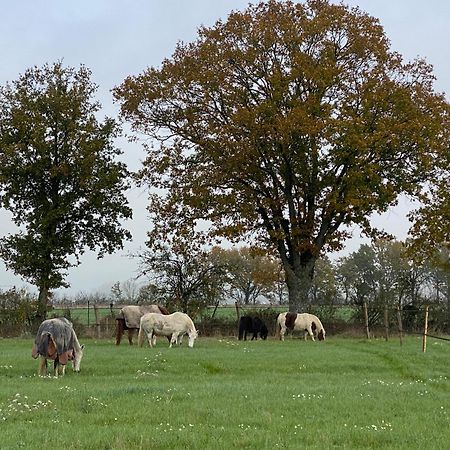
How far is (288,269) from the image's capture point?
131 ft

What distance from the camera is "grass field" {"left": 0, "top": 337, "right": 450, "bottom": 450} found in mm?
10492

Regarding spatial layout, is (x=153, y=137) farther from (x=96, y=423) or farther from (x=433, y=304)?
(x=96, y=423)

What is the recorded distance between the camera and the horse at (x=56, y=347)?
20375mm

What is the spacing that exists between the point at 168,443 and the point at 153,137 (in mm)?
31804

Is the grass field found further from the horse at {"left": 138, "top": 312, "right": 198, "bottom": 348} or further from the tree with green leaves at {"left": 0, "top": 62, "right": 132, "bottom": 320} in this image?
the tree with green leaves at {"left": 0, "top": 62, "right": 132, "bottom": 320}

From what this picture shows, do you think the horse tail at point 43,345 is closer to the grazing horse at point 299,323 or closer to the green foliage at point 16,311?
the grazing horse at point 299,323

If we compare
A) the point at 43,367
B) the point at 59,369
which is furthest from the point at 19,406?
the point at 59,369

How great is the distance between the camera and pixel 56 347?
20.4 m

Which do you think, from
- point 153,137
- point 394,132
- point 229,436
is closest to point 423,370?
point 229,436

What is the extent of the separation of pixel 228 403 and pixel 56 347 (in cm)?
810

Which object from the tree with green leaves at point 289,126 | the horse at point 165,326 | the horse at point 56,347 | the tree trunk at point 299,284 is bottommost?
the horse at point 56,347

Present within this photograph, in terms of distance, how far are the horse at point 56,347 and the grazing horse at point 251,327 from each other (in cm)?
1697

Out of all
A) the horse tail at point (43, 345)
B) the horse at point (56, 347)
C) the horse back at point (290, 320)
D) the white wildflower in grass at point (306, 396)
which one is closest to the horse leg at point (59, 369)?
the horse at point (56, 347)

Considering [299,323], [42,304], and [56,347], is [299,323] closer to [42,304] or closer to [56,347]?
[42,304]
